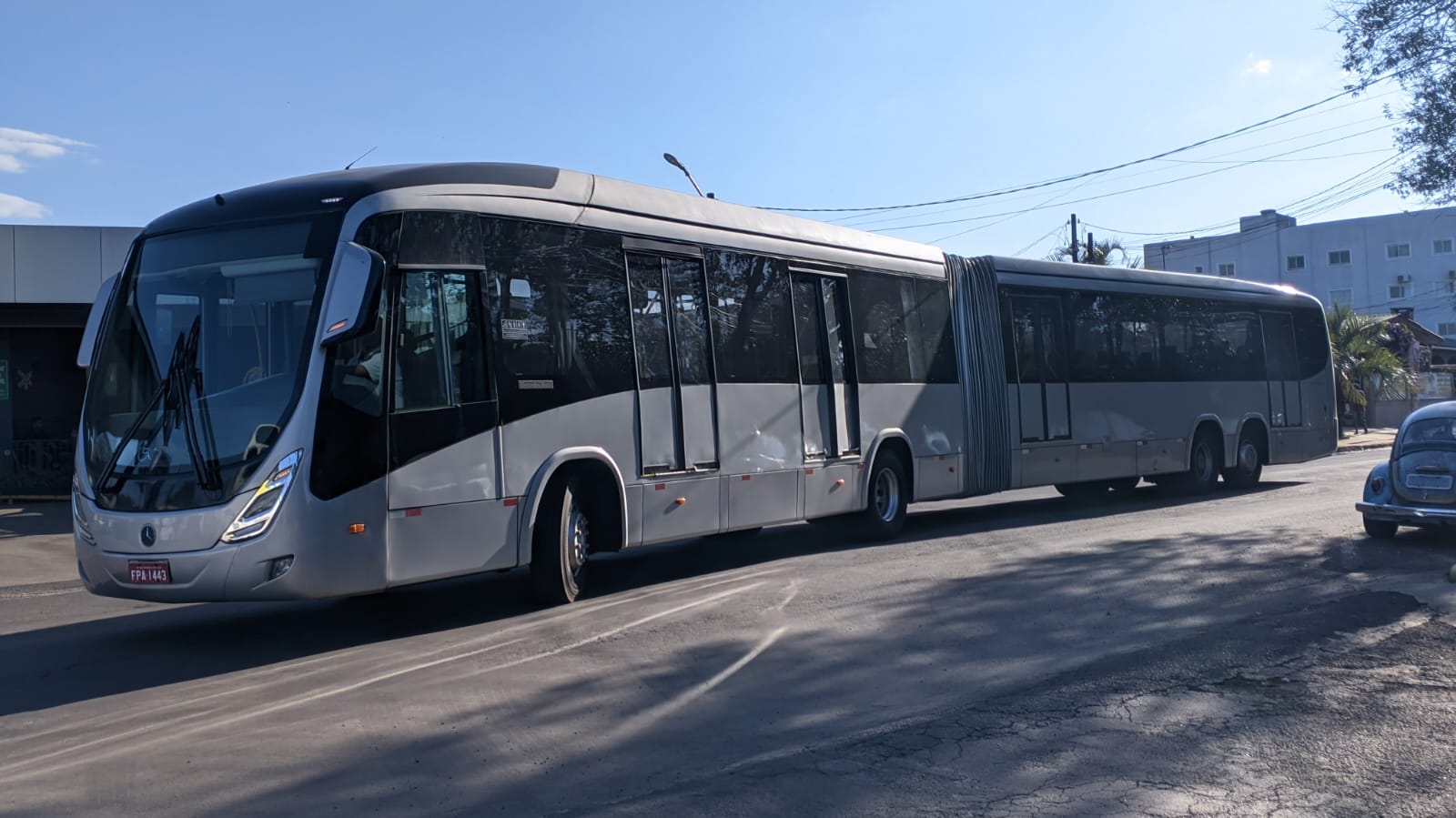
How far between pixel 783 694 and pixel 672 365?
16.0ft

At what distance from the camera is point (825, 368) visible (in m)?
13.9

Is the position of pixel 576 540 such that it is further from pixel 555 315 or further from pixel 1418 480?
pixel 1418 480

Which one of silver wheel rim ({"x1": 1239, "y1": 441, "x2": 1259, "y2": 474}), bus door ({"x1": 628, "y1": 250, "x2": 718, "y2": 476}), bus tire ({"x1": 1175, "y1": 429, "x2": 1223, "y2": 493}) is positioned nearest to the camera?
bus door ({"x1": 628, "y1": 250, "x2": 718, "y2": 476})

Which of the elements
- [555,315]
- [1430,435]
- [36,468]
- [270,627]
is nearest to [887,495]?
[1430,435]

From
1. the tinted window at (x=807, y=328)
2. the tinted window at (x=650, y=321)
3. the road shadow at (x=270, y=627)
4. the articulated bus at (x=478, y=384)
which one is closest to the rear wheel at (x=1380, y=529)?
the road shadow at (x=270, y=627)

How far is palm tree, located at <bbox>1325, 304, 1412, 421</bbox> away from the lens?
135 feet

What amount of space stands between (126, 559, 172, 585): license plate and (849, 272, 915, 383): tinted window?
8.39 metres

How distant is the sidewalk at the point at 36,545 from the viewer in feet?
46.9

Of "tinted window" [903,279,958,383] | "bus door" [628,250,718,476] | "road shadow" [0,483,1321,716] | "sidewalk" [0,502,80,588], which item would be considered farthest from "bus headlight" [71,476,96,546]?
"tinted window" [903,279,958,383]

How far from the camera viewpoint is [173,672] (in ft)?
27.0

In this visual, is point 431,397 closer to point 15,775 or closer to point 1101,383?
point 15,775

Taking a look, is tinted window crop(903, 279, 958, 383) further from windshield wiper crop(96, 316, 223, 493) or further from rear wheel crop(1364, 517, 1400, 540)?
windshield wiper crop(96, 316, 223, 493)

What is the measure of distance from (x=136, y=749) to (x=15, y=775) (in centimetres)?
56

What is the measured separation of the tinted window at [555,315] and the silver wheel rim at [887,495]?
16.4 feet
